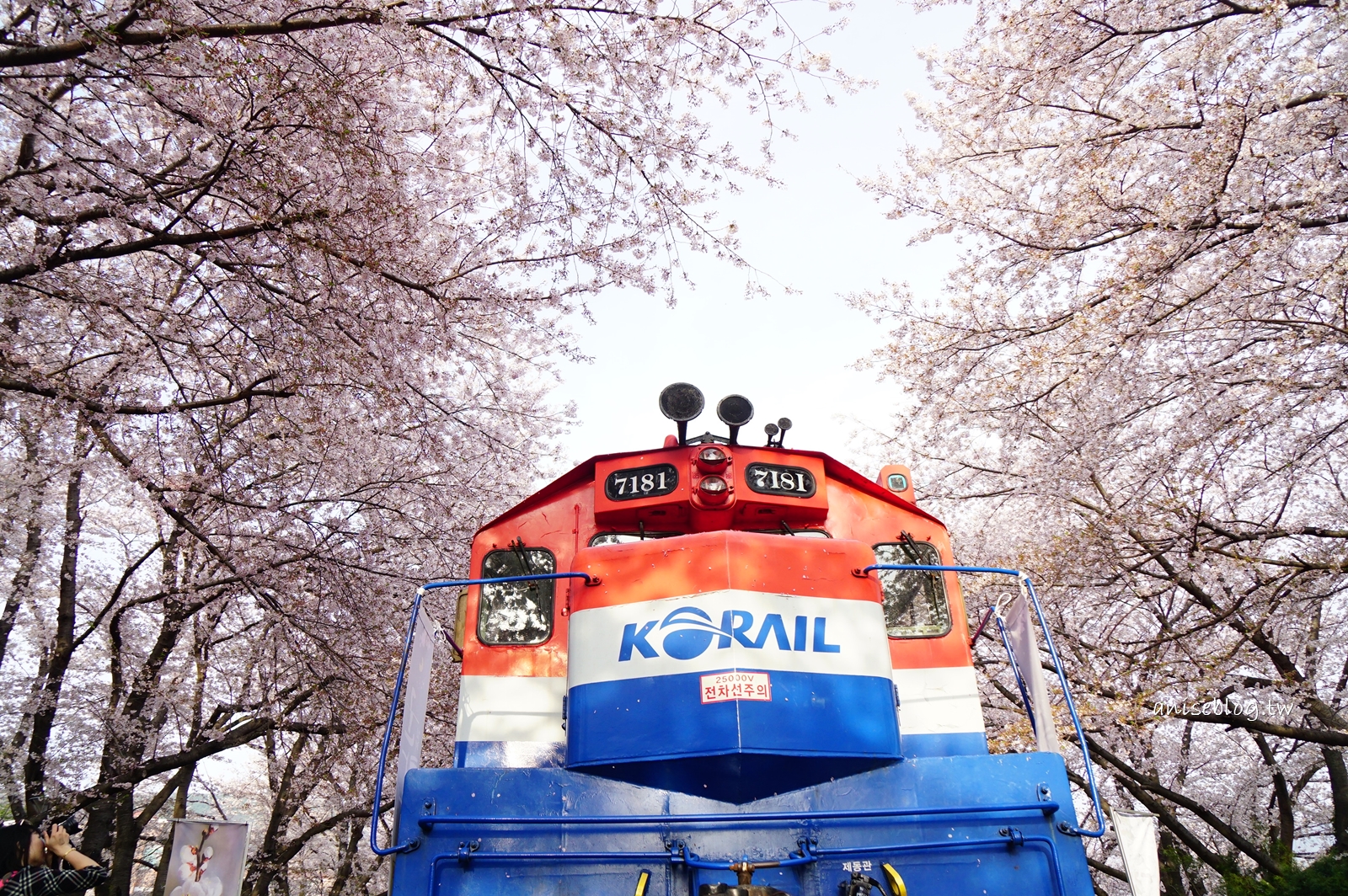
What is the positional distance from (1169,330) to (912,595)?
195 inches

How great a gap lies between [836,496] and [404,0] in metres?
4.08

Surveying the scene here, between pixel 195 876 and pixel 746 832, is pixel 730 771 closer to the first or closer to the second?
pixel 746 832

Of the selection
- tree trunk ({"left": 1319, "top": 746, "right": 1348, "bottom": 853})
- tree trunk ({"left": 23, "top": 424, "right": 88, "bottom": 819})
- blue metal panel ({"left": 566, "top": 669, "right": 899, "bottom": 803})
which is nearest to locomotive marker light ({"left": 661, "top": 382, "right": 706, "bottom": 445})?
blue metal panel ({"left": 566, "top": 669, "right": 899, "bottom": 803})

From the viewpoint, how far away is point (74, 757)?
1197 cm

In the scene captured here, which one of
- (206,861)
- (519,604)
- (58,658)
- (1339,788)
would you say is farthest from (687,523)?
(1339,788)

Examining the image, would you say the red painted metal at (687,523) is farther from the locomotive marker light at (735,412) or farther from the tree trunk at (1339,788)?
the tree trunk at (1339,788)

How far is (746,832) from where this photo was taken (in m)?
3.87

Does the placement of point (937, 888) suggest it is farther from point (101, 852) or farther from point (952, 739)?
point (101, 852)

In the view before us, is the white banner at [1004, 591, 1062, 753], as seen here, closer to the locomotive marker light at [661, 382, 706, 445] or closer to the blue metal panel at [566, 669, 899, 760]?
the blue metal panel at [566, 669, 899, 760]

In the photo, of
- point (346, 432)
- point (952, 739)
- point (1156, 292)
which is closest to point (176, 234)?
point (346, 432)

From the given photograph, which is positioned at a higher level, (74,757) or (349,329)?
(349,329)

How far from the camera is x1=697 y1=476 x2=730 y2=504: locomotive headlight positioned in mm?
4961

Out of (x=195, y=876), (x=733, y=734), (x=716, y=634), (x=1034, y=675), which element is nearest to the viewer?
(x=733, y=734)

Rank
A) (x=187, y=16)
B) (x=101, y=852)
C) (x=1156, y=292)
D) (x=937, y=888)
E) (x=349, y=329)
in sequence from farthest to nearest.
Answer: (x=101, y=852), (x=1156, y=292), (x=349, y=329), (x=187, y=16), (x=937, y=888)
